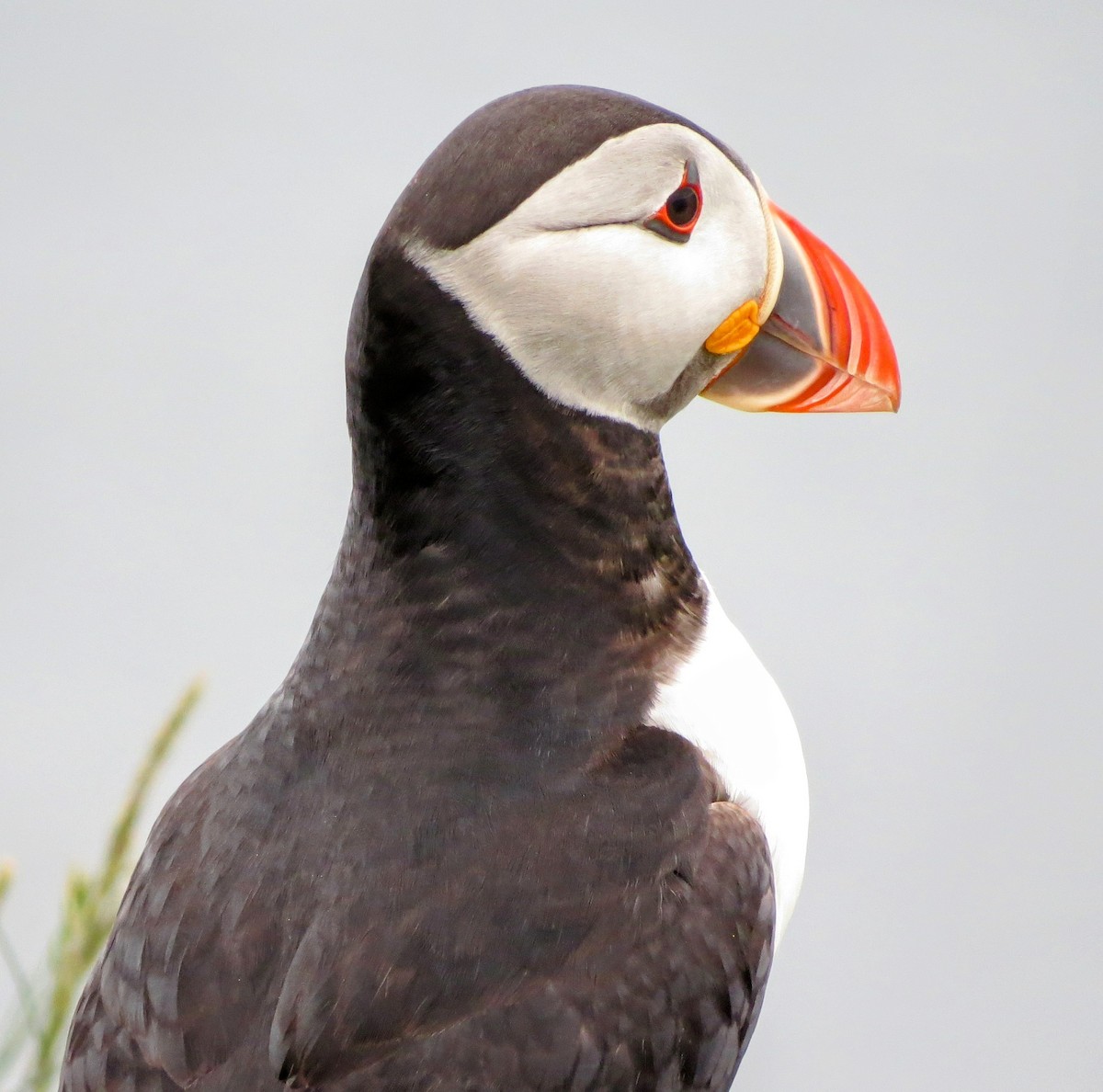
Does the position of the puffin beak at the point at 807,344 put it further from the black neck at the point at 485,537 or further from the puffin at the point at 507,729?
the black neck at the point at 485,537

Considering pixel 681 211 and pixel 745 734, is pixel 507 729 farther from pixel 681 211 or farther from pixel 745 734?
pixel 681 211

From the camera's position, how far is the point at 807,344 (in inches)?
50.3

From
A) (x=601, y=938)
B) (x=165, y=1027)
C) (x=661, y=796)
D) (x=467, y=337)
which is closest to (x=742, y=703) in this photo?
(x=661, y=796)

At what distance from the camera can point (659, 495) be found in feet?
4.05

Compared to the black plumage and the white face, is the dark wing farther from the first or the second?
the white face

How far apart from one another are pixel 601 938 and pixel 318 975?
0.65 ft

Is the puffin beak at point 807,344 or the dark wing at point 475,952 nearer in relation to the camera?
the dark wing at point 475,952

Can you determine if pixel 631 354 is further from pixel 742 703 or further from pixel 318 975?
pixel 318 975

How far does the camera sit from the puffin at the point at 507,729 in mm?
1061

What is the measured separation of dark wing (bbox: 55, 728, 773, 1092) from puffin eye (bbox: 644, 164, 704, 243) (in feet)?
1.22

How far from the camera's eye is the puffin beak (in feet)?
4.10

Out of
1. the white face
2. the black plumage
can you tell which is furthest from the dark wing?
the white face

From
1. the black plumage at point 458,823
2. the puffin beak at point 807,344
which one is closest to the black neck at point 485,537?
the black plumage at point 458,823

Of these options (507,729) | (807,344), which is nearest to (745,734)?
(507,729)
